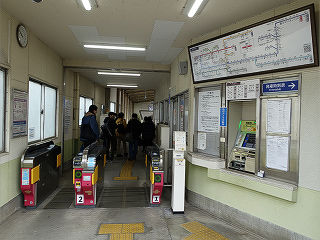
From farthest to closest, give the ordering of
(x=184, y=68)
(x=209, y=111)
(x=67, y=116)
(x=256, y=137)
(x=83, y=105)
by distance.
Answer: (x=83, y=105) < (x=67, y=116) < (x=184, y=68) < (x=209, y=111) < (x=256, y=137)

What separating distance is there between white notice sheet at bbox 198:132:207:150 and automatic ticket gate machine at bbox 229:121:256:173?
1.83 feet

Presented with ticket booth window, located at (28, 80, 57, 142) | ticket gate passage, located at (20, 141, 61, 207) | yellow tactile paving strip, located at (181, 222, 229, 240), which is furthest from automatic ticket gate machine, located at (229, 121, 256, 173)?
ticket booth window, located at (28, 80, 57, 142)

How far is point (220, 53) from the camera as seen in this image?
3477 millimetres

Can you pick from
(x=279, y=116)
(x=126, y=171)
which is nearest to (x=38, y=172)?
(x=126, y=171)

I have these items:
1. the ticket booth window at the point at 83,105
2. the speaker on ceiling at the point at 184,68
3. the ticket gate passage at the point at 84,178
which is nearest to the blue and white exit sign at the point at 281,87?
the speaker on ceiling at the point at 184,68

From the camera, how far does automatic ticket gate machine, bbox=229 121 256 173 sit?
3.29 meters

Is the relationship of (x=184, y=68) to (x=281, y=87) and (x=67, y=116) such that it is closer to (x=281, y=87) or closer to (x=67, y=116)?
(x=281, y=87)

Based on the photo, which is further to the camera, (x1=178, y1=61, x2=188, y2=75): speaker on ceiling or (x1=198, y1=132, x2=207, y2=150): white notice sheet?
(x1=178, y1=61, x2=188, y2=75): speaker on ceiling

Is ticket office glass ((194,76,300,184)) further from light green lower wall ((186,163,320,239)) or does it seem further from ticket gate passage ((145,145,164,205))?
ticket gate passage ((145,145,164,205))

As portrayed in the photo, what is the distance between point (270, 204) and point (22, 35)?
14.6 feet

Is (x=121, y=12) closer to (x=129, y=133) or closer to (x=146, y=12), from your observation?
(x=146, y=12)

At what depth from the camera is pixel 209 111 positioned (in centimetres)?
393

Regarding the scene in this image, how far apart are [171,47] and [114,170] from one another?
11.6ft

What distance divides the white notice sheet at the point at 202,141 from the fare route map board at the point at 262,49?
96 centimetres
